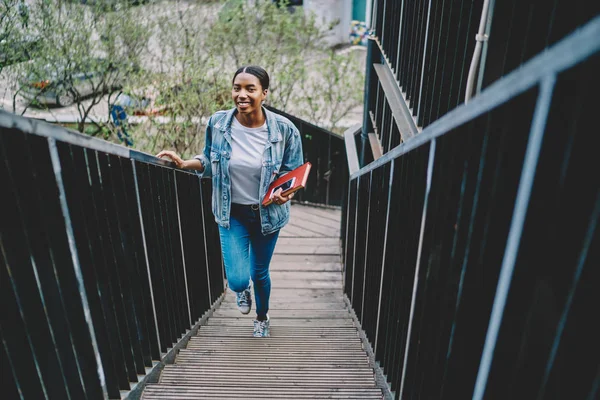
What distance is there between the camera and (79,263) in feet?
5.30

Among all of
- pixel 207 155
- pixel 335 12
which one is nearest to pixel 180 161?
pixel 207 155

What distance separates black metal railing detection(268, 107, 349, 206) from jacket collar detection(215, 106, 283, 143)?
381 cm

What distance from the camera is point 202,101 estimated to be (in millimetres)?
7570

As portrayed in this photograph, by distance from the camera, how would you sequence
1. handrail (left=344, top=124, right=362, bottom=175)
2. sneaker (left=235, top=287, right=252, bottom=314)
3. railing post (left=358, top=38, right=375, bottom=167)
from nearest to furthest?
sneaker (left=235, top=287, right=252, bottom=314) < handrail (left=344, top=124, right=362, bottom=175) < railing post (left=358, top=38, right=375, bottom=167)

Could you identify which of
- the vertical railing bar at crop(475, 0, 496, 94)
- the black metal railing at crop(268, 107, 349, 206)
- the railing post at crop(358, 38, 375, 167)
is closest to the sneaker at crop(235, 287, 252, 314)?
the vertical railing bar at crop(475, 0, 496, 94)

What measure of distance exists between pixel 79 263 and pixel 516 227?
4.58 feet

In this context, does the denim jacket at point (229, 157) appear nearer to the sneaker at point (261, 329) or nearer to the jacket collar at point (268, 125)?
the jacket collar at point (268, 125)

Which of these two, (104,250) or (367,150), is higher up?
(104,250)

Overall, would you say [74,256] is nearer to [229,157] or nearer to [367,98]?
[229,157]

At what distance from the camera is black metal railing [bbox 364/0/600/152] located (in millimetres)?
1363

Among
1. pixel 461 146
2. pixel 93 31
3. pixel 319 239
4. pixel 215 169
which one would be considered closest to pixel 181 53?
pixel 93 31

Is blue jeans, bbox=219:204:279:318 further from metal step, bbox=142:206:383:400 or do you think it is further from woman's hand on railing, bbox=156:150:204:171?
metal step, bbox=142:206:383:400

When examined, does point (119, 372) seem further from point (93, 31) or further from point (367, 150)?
point (93, 31)

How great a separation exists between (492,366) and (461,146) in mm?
569
